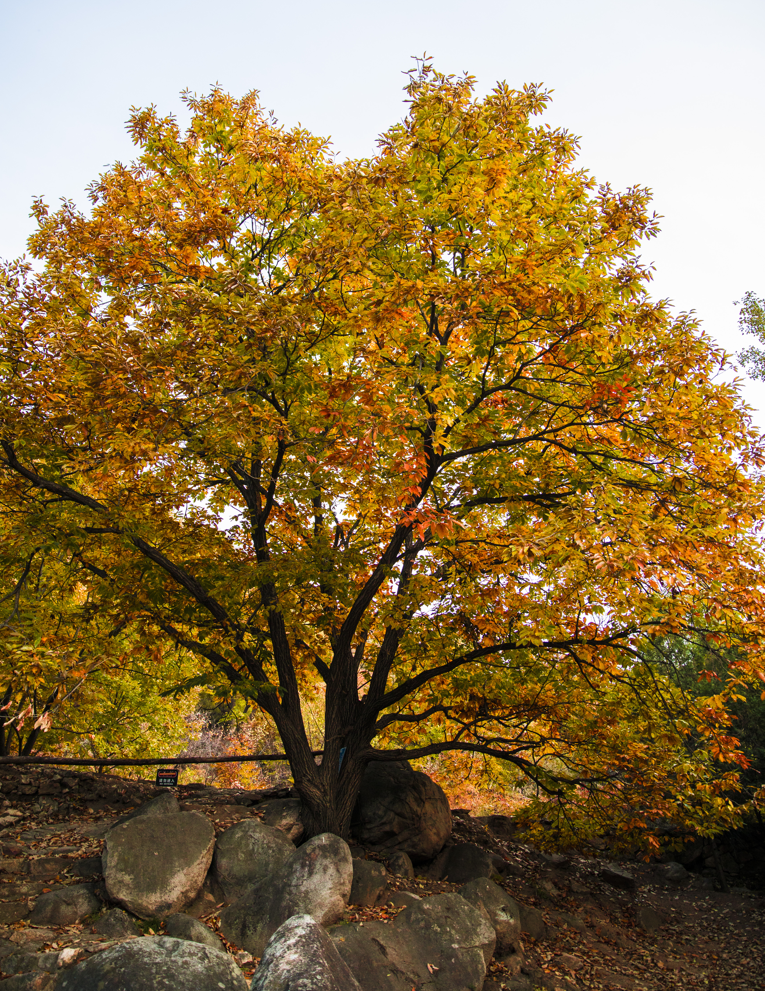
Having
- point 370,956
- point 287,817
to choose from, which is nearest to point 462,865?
point 287,817

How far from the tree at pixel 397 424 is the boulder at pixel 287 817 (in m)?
0.27

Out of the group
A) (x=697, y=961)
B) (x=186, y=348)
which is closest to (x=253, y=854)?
(x=186, y=348)

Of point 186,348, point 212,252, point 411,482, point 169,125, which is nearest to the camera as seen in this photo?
point 411,482

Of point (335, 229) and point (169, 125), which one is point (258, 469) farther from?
point (169, 125)

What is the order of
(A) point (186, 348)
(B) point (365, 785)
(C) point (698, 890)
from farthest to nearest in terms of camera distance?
(C) point (698, 890) → (B) point (365, 785) → (A) point (186, 348)

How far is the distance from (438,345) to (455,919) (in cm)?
653

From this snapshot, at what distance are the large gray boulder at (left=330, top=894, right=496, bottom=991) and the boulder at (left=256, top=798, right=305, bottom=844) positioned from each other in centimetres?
197

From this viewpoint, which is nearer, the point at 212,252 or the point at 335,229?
the point at 335,229

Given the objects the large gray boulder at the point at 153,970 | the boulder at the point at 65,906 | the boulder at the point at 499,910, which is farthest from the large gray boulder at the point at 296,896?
the large gray boulder at the point at 153,970

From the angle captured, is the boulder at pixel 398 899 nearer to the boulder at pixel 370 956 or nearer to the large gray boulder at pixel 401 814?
the boulder at pixel 370 956

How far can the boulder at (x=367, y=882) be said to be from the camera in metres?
7.15

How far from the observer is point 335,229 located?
20.9 ft

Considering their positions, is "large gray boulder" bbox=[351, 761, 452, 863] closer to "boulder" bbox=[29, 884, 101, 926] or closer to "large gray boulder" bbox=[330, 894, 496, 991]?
"large gray boulder" bbox=[330, 894, 496, 991]

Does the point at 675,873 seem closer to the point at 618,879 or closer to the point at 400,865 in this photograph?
the point at 618,879
